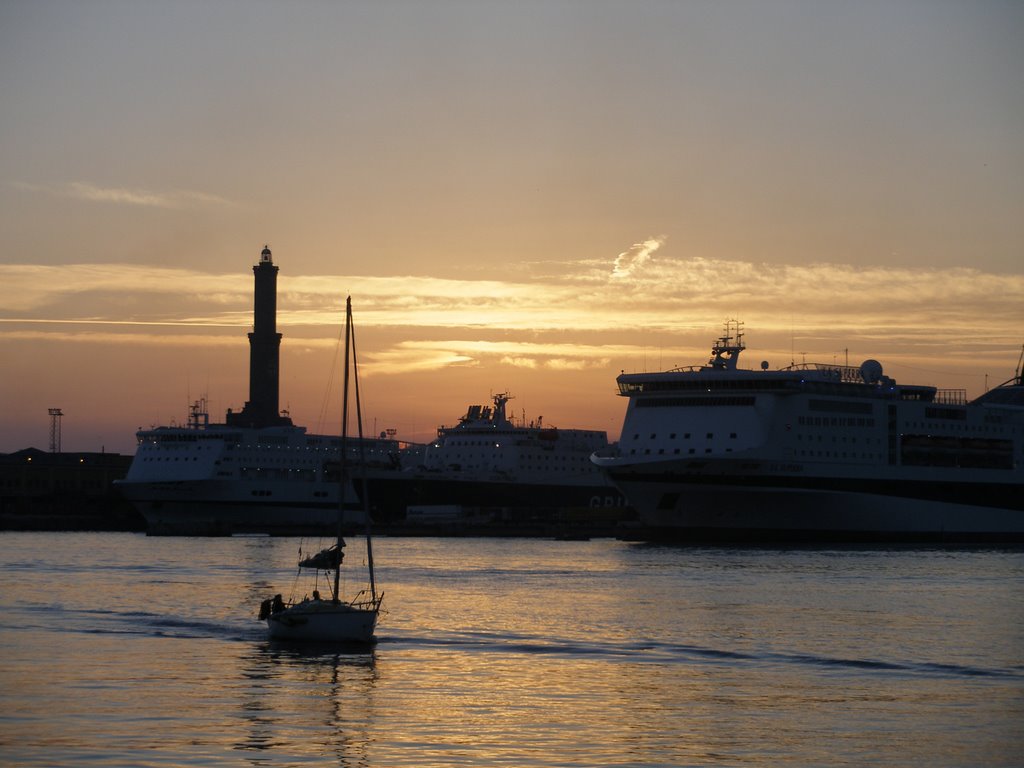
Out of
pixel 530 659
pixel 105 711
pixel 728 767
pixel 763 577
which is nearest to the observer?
pixel 728 767

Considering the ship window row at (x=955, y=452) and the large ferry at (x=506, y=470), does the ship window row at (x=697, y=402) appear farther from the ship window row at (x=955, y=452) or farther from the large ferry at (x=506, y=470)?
the large ferry at (x=506, y=470)

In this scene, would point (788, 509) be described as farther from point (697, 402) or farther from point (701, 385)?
point (701, 385)

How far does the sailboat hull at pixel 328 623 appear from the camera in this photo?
134 ft

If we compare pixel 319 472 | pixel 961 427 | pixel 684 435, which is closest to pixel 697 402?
pixel 684 435

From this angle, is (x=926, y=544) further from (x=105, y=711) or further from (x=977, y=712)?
(x=105, y=711)

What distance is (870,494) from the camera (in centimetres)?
10112

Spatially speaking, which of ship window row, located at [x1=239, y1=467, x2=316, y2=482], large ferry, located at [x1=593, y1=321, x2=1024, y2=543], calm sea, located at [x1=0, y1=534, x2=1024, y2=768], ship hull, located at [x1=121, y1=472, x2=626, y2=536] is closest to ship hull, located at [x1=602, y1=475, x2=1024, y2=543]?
large ferry, located at [x1=593, y1=321, x2=1024, y2=543]

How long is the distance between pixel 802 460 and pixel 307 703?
231 ft

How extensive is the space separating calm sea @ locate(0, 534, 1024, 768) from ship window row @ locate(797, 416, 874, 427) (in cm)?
3150

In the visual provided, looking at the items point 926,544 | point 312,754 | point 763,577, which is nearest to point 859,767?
point 312,754

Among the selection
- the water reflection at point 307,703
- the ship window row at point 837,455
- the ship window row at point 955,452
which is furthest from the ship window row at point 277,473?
the water reflection at point 307,703

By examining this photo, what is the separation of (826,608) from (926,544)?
2183 inches

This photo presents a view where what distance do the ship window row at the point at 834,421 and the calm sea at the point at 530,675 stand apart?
31.5m

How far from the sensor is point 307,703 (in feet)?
104
